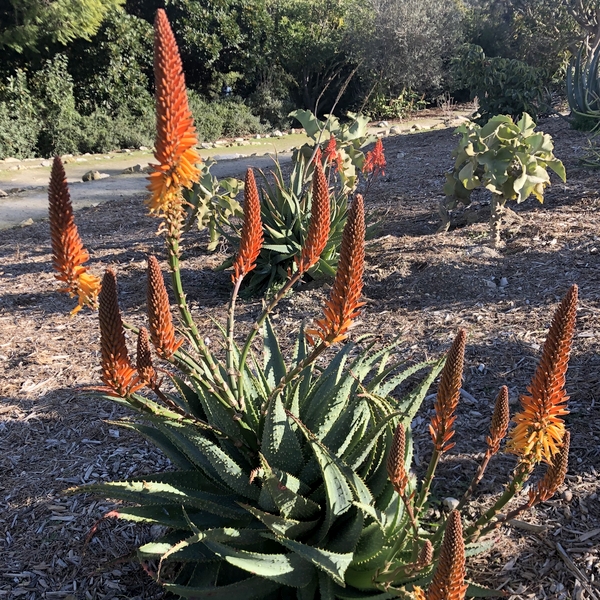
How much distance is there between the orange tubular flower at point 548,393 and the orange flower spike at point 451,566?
46 cm

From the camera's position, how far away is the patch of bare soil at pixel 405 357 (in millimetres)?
2490

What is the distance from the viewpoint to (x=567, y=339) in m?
1.35

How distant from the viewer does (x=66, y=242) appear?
161cm

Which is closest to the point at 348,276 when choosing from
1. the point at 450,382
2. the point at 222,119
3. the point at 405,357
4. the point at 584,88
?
the point at 450,382

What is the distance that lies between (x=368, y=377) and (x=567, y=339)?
2.18 metres

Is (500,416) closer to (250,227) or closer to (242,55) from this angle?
(250,227)

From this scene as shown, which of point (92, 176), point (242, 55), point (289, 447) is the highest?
point (242, 55)

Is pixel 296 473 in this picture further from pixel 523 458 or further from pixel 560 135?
pixel 560 135

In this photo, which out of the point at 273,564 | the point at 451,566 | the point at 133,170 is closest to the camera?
the point at 451,566

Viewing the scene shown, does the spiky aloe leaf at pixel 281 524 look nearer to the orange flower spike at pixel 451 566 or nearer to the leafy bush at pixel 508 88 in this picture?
the orange flower spike at pixel 451 566

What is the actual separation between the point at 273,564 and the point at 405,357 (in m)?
2.26

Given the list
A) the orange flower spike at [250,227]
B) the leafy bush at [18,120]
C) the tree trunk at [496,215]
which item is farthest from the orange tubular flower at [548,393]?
the leafy bush at [18,120]

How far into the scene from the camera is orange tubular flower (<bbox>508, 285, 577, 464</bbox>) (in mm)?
1347

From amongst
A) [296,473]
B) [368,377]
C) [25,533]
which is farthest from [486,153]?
[25,533]
